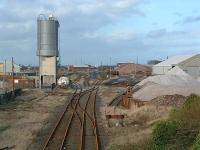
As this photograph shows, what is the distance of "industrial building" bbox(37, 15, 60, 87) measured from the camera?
70.9m

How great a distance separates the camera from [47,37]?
72.0 m

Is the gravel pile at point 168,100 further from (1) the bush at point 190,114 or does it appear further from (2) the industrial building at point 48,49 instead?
(2) the industrial building at point 48,49

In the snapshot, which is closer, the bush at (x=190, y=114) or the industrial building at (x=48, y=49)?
the bush at (x=190, y=114)

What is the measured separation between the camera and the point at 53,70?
71.1m

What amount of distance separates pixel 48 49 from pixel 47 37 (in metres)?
2.02

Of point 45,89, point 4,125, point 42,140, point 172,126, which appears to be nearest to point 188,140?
point 172,126

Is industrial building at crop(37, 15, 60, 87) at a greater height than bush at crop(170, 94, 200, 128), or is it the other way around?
industrial building at crop(37, 15, 60, 87)

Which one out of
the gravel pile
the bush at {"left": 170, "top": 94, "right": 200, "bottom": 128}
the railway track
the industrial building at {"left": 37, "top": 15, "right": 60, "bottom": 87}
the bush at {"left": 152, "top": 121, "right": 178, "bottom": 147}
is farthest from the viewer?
the industrial building at {"left": 37, "top": 15, "right": 60, "bottom": 87}

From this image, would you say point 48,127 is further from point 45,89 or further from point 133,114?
point 45,89

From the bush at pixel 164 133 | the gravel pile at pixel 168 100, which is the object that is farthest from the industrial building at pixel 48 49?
the bush at pixel 164 133

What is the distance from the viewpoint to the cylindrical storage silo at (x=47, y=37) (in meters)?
71.1

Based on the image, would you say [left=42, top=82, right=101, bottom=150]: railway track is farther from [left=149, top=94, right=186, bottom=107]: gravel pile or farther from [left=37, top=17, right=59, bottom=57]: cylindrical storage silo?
[left=37, top=17, right=59, bottom=57]: cylindrical storage silo

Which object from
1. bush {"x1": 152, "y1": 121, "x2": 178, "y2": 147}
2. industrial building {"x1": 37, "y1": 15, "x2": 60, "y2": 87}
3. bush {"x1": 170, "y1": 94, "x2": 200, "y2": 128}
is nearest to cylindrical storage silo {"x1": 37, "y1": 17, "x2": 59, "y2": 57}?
industrial building {"x1": 37, "y1": 15, "x2": 60, "y2": 87}

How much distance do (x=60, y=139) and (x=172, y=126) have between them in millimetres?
7503
